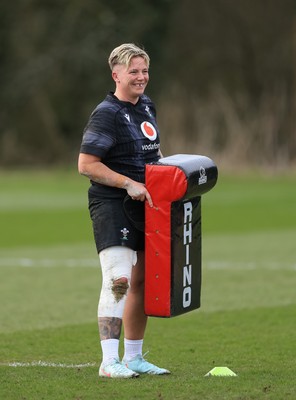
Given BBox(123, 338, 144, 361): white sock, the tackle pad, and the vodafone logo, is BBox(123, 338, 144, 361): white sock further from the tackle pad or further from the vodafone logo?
the vodafone logo

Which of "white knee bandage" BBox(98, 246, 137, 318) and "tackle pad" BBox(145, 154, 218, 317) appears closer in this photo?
"tackle pad" BBox(145, 154, 218, 317)

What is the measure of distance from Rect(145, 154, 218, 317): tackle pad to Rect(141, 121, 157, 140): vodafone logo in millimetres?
201

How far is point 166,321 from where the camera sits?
11.8 m

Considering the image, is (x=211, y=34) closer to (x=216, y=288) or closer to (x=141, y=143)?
(x=216, y=288)

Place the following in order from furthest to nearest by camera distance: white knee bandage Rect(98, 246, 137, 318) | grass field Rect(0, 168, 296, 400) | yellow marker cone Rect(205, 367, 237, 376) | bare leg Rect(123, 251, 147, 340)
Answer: bare leg Rect(123, 251, 147, 340)
yellow marker cone Rect(205, 367, 237, 376)
white knee bandage Rect(98, 246, 137, 318)
grass field Rect(0, 168, 296, 400)

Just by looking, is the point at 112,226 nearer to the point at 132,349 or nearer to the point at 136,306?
the point at 136,306

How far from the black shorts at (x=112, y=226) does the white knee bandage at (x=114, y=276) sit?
5 cm

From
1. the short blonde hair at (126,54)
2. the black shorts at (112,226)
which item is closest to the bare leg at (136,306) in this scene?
the black shorts at (112,226)

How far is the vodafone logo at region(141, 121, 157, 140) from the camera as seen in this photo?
8.10 metres

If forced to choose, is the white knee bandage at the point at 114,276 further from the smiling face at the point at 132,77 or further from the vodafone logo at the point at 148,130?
the smiling face at the point at 132,77

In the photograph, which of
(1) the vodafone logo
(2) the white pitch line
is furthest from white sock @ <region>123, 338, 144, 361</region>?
(1) the vodafone logo

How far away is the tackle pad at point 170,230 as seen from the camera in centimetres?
781

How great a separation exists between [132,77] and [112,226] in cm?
98

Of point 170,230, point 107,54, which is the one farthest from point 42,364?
point 107,54
